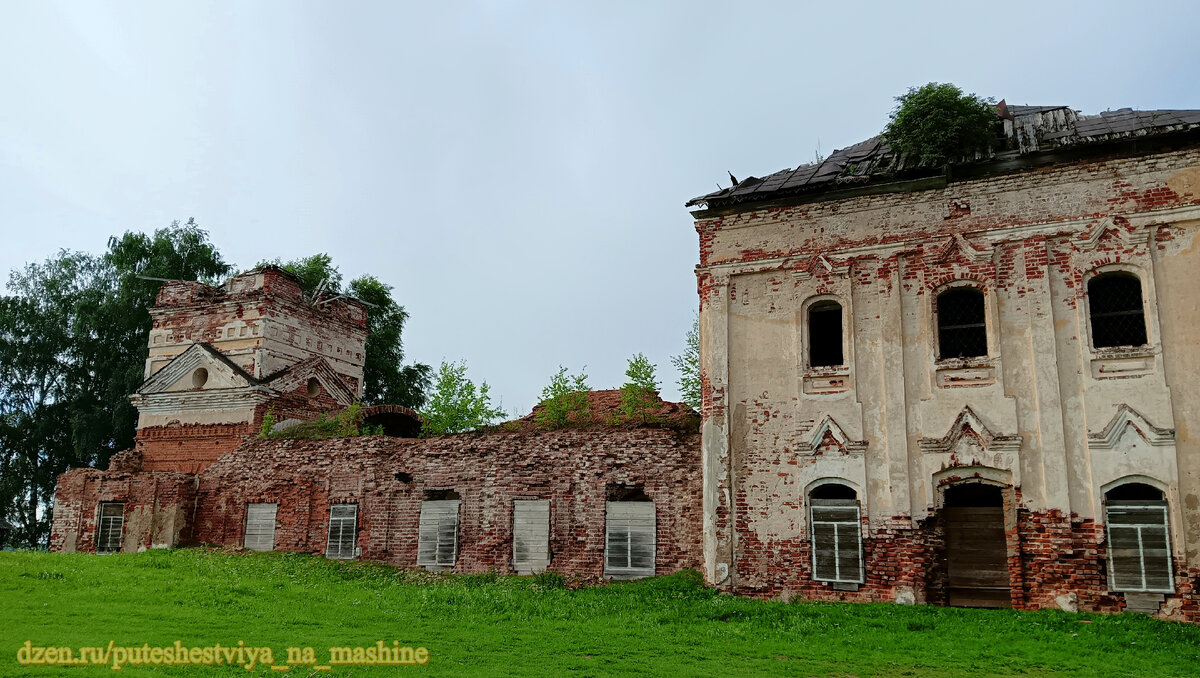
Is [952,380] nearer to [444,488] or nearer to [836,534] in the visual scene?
[836,534]

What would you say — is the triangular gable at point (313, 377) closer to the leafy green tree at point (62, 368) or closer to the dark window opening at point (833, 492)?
the leafy green tree at point (62, 368)

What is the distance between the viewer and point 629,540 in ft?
50.9

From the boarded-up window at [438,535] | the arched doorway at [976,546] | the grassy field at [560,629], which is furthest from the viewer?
the boarded-up window at [438,535]

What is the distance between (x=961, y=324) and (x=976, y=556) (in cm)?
379

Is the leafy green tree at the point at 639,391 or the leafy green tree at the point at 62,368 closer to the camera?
the leafy green tree at the point at 639,391

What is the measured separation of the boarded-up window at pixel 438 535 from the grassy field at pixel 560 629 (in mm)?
1794

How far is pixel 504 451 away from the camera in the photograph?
55.7 ft

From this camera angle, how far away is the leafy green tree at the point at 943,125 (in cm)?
1441

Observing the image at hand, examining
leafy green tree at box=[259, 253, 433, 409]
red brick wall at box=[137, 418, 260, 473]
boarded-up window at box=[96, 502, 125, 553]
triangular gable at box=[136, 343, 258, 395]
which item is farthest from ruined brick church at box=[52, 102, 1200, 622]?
leafy green tree at box=[259, 253, 433, 409]

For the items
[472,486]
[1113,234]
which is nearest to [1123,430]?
[1113,234]

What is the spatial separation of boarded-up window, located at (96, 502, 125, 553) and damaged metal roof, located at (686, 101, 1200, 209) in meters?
15.7

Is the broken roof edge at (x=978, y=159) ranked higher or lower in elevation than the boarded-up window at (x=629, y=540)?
higher

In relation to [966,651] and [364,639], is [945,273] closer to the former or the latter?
[966,651]

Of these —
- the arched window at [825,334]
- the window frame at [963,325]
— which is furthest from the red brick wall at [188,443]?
the window frame at [963,325]
